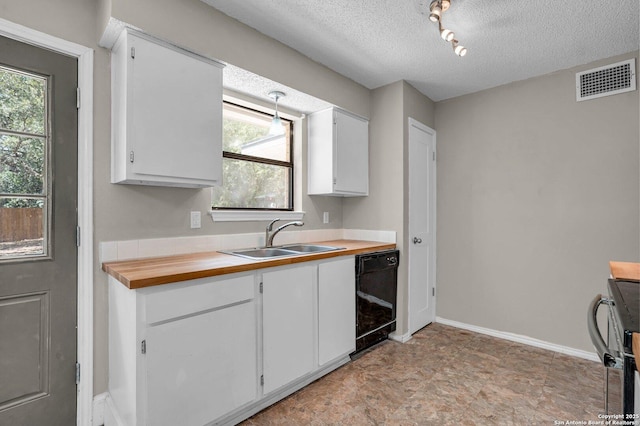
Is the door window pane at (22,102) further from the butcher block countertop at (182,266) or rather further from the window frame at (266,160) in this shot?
the window frame at (266,160)

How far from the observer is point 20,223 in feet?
5.21

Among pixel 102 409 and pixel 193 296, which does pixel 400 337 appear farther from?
pixel 102 409

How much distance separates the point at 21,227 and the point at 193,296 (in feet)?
3.13

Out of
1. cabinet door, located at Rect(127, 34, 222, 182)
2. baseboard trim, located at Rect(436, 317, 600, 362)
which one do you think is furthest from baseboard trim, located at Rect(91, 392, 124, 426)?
baseboard trim, located at Rect(436, 317, 600, 362)

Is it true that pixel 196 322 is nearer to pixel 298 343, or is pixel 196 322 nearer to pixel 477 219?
pixel 298 343

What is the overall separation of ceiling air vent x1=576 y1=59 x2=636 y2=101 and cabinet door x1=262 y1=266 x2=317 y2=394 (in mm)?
2754

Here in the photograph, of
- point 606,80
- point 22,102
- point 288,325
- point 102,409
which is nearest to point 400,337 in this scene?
point 288,325

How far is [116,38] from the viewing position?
1.75 meters

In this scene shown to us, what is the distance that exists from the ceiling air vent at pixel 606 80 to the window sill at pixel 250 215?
8.79 feet

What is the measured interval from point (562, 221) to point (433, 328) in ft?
5.26

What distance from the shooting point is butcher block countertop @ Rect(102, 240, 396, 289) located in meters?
1.42

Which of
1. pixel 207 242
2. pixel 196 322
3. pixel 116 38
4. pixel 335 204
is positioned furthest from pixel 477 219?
pixel 116 38

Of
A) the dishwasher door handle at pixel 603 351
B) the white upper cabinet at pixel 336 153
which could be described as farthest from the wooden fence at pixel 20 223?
the dishwasher door handle at pixel 603 351

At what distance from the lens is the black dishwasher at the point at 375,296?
2604mm
